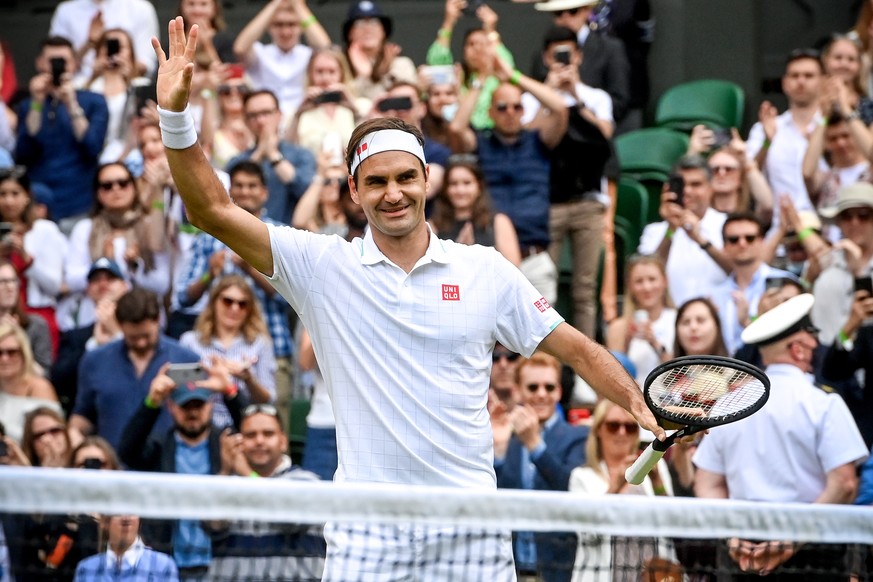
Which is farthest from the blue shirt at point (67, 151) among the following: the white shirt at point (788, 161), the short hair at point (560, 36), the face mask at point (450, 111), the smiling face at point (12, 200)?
the white shirt at point (788, 161)

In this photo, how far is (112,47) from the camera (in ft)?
41.3

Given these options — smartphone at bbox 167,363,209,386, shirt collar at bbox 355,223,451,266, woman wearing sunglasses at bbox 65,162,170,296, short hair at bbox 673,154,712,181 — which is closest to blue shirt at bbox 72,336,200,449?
smartphone at bbox 167,363,209,386

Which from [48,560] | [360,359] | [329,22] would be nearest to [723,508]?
[360,359]

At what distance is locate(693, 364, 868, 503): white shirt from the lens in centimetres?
742

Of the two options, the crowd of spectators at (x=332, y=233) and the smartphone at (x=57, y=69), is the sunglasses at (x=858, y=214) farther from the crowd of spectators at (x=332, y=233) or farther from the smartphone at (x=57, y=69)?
the smartphone at (x=57, y=69)

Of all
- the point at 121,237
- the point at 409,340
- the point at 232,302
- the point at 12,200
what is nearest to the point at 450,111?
the point at 121,237

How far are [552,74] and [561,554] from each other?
460 cm

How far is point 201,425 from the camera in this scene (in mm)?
8711

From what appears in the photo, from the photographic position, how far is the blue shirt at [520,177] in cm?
1066

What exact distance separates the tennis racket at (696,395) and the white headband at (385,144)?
1.07 m

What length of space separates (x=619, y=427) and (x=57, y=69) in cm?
633

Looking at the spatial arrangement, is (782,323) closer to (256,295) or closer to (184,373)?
(184,373)

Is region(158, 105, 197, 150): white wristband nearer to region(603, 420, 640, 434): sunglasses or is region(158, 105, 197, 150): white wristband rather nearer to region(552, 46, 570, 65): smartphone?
region(603, 420, 640, 434): sunglasses

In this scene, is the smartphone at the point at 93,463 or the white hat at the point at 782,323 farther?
the smartphone at the point at 93,463
